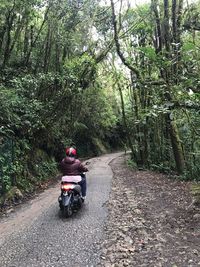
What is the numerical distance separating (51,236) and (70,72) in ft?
33.2

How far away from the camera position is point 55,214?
7.88 metres

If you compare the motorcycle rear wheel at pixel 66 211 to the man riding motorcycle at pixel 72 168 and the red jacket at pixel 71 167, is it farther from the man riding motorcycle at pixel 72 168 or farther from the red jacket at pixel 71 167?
the red jacket at pixel 71 167

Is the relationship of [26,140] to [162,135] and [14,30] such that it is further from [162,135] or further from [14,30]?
[162,135]

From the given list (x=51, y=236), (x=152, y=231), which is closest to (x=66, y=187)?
(x=51, y=236)

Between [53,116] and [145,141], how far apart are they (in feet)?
21.9

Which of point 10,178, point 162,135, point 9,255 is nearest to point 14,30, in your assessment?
point 10,178

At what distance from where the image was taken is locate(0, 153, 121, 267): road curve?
16.8ft

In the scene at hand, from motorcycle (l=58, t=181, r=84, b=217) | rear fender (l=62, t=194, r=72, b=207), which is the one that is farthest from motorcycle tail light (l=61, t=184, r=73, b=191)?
rear fender (l=62, t=194, r=72, b=207)

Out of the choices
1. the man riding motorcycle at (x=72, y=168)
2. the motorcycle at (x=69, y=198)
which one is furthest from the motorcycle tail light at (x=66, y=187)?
the man riding motorcycle at (x=72, y=168)

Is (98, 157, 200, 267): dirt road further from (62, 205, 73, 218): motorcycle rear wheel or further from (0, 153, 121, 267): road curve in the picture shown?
(62, 205, 73, 218): motorcycle rear wheel

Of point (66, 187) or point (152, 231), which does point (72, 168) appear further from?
point (152, 231)

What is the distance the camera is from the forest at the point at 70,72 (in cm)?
1068

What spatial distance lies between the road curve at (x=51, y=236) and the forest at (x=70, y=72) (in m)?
2.02

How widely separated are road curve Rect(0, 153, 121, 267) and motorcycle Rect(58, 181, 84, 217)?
0.57 ft
